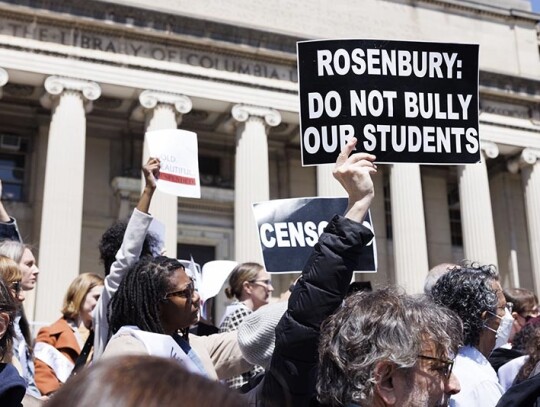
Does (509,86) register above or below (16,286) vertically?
above

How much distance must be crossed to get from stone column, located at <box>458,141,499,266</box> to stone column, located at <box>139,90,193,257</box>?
1029 centimetres

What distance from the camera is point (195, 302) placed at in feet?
14.3

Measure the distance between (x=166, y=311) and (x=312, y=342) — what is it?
4.63 ft

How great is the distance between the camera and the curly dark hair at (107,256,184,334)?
13.3 feet

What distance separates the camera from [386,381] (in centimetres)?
278

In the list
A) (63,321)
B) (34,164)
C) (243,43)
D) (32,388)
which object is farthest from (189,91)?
(32,388)

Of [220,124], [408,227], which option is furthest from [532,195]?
[220,124]

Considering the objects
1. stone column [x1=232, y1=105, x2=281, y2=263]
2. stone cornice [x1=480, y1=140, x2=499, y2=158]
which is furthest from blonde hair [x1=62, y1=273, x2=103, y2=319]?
stone cornice [x1=480, y1=140, x2=499, y2=158]

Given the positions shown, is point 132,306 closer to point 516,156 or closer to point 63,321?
point 63,321

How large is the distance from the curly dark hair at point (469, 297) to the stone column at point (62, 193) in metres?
15.6

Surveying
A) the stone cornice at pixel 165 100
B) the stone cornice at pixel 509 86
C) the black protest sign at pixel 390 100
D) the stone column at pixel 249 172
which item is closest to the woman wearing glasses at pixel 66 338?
the black protest sign at pixel 390 100

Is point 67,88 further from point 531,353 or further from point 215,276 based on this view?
point 531,353

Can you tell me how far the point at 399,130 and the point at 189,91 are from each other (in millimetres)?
17769

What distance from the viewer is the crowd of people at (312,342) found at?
1310 mm
